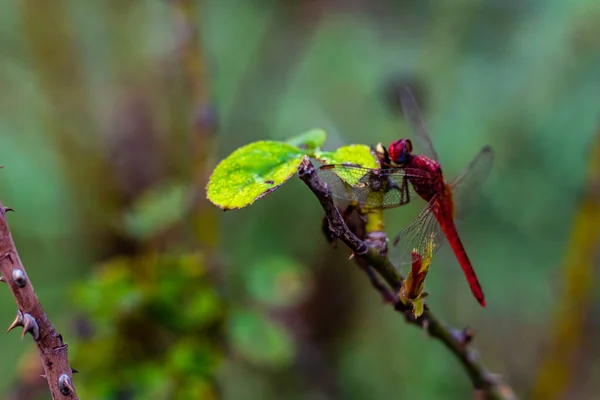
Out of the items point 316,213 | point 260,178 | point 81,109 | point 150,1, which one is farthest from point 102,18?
point 260,178

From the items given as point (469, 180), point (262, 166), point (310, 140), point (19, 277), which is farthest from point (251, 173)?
point (469, 180)

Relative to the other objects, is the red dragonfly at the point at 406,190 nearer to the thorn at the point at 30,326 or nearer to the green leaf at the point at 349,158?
the green leaf at the point at 349,158

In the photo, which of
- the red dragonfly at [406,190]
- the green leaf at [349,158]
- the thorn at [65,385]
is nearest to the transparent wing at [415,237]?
the red dragonfly at [406,190]

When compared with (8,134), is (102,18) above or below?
above

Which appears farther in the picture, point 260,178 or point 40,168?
point 40,168

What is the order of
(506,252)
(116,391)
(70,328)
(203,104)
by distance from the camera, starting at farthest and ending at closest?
(506,252) → (203,104) → (70,328) → (116,391)

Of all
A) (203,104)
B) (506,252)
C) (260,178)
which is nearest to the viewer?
(260,178)

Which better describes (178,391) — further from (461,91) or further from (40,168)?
(461,91)
